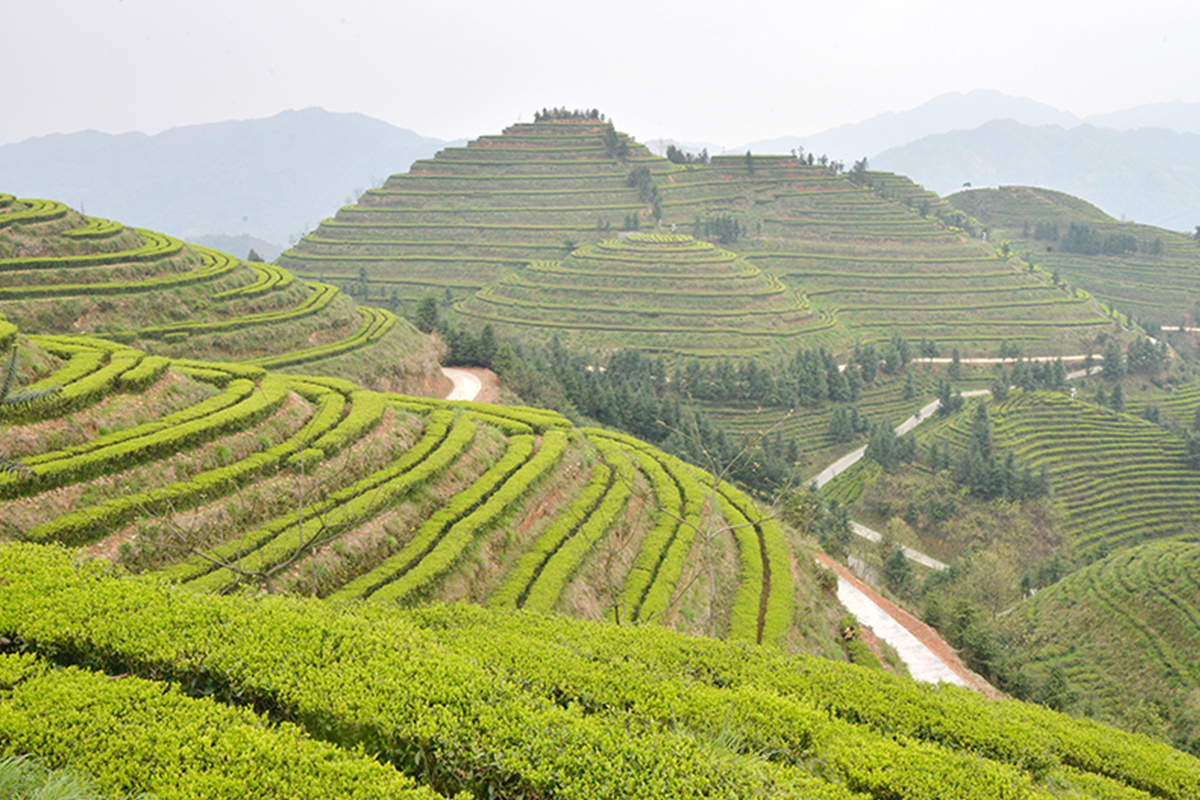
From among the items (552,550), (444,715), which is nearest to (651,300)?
(552,550)

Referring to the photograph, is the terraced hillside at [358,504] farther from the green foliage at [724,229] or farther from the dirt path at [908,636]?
the green foliage at [724,229]

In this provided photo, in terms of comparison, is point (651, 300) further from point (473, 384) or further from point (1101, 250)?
point (1101, 250)

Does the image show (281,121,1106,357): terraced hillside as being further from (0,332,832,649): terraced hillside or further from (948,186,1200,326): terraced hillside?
(0,332,832,649): terraced hillside

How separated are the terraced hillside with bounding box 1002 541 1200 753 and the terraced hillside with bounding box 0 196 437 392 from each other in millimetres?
40916

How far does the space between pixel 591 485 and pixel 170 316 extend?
97.3 feet

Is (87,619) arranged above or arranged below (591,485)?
above

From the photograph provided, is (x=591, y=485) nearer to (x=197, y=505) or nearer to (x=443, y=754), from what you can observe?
(x=197, y=505)

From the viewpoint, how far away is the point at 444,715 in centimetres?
859

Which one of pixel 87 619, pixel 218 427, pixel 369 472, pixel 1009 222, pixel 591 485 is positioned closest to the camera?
pixel 87 619

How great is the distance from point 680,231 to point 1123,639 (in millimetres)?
101695

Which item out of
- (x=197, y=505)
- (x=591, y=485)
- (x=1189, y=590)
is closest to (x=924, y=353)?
(x=1189, y=590)

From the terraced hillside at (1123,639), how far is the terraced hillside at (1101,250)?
102m

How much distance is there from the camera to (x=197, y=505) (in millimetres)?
18688

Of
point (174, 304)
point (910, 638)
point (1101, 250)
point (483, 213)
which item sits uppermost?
point (483, 213)
